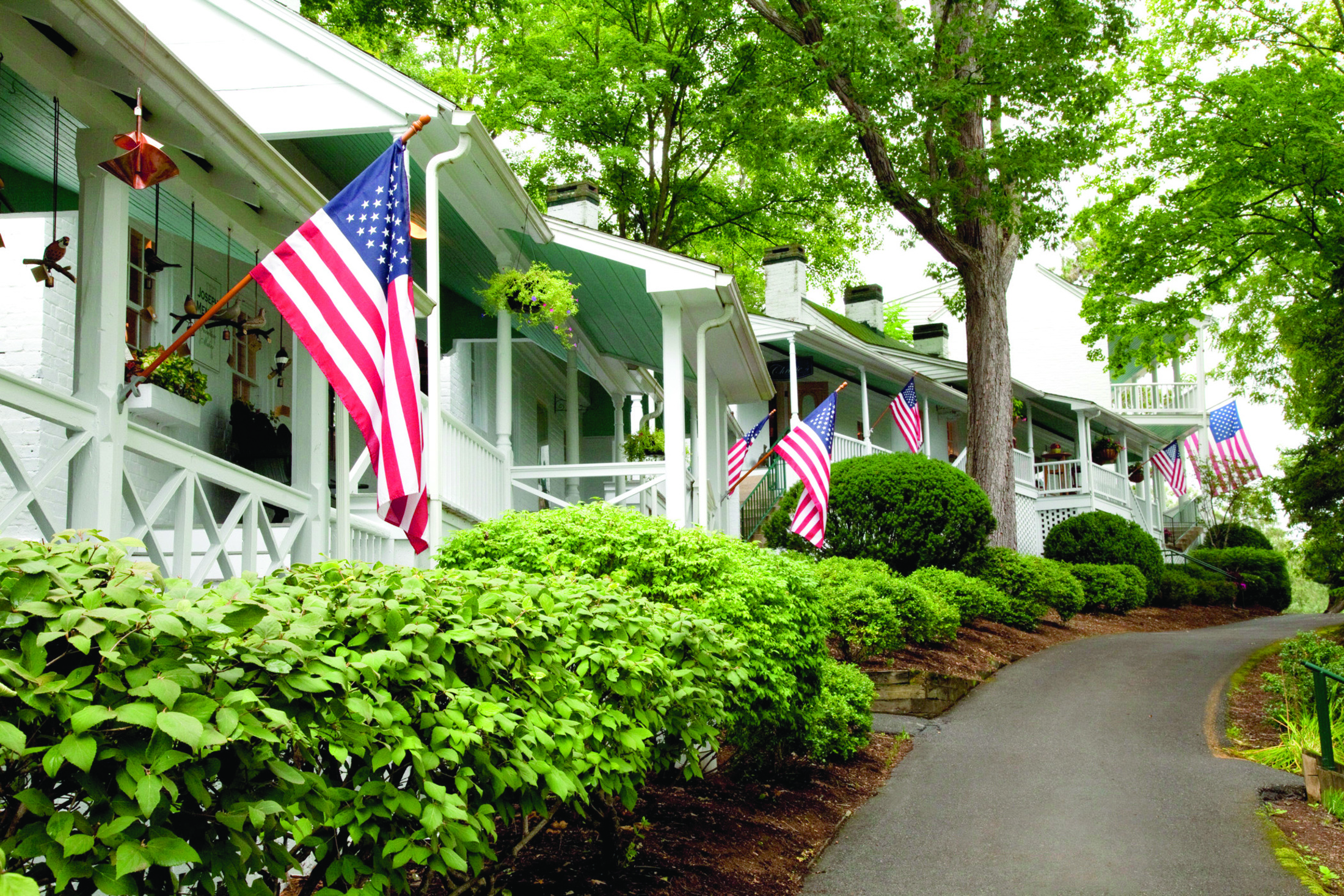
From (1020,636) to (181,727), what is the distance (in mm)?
15915

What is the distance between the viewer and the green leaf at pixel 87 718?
258cm

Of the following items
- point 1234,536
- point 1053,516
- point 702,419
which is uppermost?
point 702,419

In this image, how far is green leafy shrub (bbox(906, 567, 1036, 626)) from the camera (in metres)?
16.1

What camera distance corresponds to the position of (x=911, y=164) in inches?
792

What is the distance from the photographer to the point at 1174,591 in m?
25.7

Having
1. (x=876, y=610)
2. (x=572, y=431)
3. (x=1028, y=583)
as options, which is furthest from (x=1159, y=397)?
(x=876, y=610)

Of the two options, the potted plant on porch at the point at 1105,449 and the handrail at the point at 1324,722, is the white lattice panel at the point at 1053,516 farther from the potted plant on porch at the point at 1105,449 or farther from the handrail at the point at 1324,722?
the handrail at the point at 1324,722

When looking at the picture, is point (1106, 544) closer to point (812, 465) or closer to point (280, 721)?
point (812, 465)

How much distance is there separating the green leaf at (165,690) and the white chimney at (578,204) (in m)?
15.2

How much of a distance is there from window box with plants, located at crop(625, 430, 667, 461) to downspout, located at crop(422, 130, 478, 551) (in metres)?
9.39

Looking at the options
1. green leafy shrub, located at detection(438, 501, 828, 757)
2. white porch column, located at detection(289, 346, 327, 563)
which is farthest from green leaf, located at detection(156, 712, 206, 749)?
white porch column, located at detection(289, 346, 327, 563)

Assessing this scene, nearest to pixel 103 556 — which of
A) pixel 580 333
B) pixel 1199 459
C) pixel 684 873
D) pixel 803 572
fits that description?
pixel 684 873

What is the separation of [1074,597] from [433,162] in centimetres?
A: 1411

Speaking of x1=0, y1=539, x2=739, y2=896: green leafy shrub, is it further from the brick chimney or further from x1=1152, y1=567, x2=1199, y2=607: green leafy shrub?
the brick chimney
